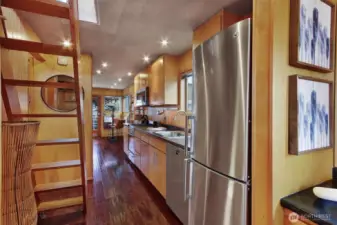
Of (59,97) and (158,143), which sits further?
(59,97)

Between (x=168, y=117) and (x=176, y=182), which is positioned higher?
(x=168, y=117)

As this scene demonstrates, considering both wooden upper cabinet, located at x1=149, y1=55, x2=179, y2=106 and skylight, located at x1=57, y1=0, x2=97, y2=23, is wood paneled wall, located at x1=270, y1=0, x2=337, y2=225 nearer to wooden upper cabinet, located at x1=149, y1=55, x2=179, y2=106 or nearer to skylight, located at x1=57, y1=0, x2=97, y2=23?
skylight, located at x1=57, y1=0, x2=97, y2=23

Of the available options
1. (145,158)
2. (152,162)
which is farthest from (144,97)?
(152,162)

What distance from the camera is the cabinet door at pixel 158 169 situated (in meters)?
2.39

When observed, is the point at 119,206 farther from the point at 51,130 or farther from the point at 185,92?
the point at 185,92

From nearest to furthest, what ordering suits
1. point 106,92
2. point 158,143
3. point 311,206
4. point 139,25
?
point 311,206, point 139,25, point 158,143, point 106,92

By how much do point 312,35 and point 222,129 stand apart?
2.49 ft

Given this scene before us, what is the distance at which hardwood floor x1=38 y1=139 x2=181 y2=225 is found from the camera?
2080 mm

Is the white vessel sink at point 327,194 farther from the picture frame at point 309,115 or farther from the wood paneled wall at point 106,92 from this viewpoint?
the wood paneled wall at point 106,92

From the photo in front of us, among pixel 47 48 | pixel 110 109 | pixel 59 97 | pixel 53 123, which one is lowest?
pixel 53 123

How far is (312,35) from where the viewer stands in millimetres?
1040

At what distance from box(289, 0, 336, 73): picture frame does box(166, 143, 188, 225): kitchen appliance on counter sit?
1.27 metres

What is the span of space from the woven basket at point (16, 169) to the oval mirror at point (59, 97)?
6.16 ft

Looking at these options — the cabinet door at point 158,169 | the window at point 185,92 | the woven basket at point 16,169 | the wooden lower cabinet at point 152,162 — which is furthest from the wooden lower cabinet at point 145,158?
the woven basket at point 16,169
